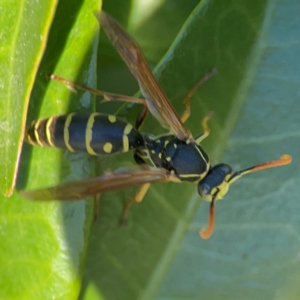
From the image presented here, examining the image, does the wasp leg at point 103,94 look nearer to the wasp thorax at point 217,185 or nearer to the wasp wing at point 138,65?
the wasp wing at point 138,65

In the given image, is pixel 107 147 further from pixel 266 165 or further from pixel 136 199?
pixel 266 165

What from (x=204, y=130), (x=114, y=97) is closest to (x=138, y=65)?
(x=114, y=97)

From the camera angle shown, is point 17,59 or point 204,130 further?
point 204,130

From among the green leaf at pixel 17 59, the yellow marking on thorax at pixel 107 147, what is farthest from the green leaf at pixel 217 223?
the green leaf at pixel 17 59

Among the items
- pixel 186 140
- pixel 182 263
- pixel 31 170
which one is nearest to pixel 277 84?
pixel 186 140

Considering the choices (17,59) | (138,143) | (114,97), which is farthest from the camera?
(138,143)

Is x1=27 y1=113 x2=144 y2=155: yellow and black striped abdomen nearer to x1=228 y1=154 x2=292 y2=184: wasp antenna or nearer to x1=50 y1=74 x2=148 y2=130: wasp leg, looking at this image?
x1=50 y1=74 x2=148 y2=130: wasp leg

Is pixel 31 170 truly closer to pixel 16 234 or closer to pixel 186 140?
pixel 16 234
